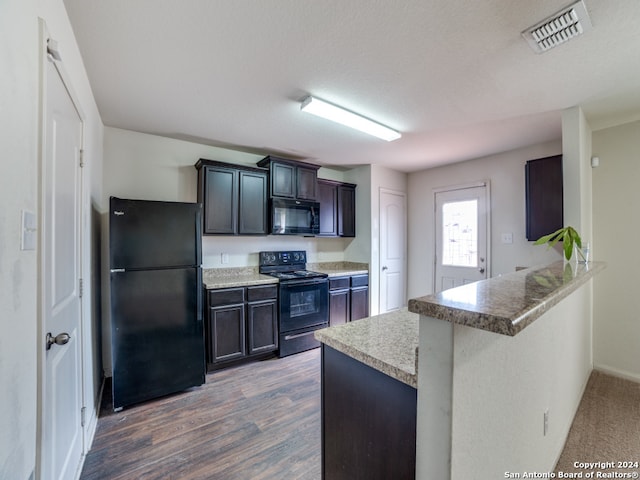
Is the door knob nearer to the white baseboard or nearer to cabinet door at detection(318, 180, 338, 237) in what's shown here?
cabinet door at detection(318, 180, 338, 237)

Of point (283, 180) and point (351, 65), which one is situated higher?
point (351, 65)

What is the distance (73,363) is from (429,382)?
74.7 inches

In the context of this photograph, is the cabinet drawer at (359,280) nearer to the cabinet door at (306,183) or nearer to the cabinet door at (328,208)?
the cabinet door at (328,208)

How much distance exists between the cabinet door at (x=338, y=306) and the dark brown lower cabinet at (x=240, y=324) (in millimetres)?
821

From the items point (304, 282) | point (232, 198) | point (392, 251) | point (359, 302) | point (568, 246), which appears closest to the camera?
point (568, 246)

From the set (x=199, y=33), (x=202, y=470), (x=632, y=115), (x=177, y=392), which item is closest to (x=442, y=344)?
(x=202, y=470)

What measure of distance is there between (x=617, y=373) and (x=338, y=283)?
9.75 feet

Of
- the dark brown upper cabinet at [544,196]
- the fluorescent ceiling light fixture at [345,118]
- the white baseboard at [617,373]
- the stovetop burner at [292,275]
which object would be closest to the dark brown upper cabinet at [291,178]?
the stovetop burner at [292,275]

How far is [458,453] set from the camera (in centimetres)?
73

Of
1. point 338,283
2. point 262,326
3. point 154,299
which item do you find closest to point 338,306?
point 338,283

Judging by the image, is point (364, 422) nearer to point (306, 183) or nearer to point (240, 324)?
point (240, 324)

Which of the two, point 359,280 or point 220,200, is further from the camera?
point 359,280

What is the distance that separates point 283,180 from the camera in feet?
11.5

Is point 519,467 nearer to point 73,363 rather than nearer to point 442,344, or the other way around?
point 442,344
